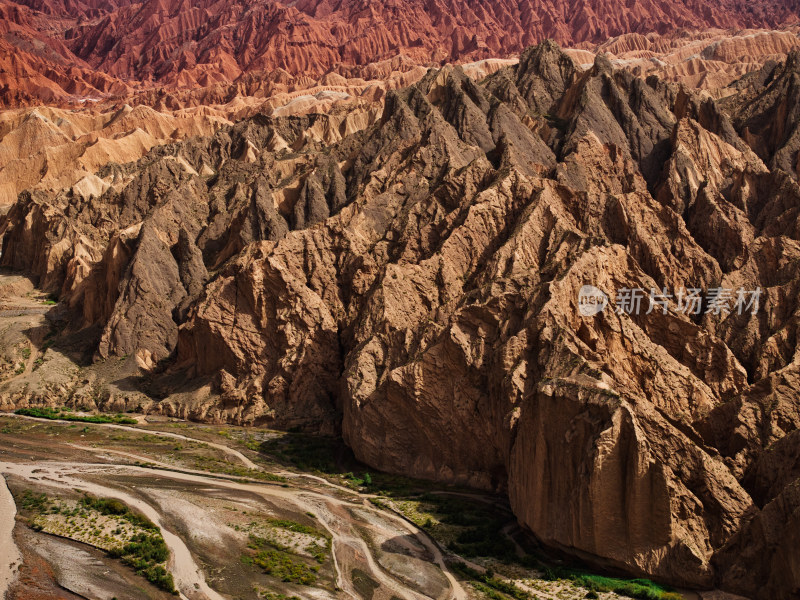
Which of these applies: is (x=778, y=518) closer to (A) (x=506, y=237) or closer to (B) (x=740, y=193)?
(A) (x=506, y=237)

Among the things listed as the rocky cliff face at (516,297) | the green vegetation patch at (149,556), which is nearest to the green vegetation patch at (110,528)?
the green vegetation patch at (149,556)

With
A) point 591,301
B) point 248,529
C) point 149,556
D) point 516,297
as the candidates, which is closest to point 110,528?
point 149,556

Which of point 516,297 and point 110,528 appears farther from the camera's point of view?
point 516,297

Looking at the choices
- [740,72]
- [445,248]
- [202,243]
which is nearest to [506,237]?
[445,248]

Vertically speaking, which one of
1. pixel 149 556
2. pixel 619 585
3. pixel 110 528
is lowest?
pixel 149 556

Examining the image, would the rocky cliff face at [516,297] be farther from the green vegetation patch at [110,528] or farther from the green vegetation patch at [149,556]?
the green vegetation patch at [149,556]

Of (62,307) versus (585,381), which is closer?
(585,381)

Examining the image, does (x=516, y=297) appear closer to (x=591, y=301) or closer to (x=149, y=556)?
(x=591, y=301)
